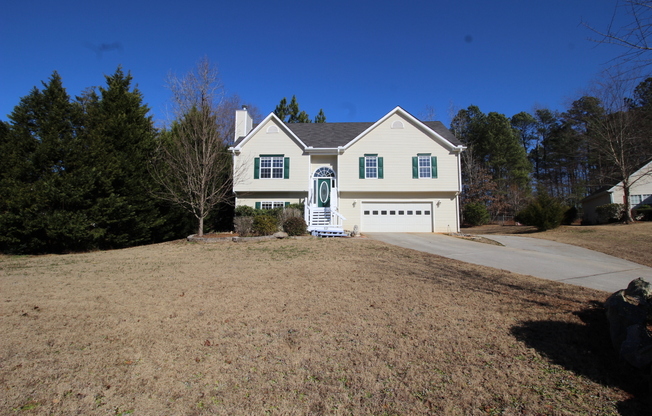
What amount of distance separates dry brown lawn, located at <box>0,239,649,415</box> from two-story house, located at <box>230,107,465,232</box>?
41.1ft

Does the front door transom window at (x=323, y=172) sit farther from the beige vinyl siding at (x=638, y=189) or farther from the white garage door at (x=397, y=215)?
the beige vinyl siding at (x=638, y=189)

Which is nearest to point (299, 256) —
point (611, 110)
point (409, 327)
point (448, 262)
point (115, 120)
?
point (448, 262)

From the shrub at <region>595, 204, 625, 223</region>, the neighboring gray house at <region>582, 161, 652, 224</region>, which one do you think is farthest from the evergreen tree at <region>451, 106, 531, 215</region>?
the shrub at <region>595, 204, 625, 223</region>

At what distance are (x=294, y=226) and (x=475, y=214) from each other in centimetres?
1826

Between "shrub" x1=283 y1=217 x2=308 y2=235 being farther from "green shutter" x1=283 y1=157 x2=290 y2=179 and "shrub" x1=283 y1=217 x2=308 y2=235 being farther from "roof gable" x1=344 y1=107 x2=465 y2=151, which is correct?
"roof gable" x1=344 y1=107 x2=465 y2=151

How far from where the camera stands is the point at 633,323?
359cm

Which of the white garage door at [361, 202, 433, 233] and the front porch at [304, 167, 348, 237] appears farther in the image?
the white garage door at [361, 202, 433, 233]

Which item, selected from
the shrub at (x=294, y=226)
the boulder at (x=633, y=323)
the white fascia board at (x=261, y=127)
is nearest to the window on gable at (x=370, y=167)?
the white fascia board at (x=261, y=127)

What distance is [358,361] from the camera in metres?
3.67

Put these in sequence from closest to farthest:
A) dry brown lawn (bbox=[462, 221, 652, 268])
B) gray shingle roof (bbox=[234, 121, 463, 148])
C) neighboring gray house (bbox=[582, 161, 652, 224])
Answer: dry brown lawn (bbox=[462, 221, 652, 268]) → gray shingle roof (bbox=[234, 121, 463, 148]) → neighboring gray house (bbox=[582, 161, 652, 224])

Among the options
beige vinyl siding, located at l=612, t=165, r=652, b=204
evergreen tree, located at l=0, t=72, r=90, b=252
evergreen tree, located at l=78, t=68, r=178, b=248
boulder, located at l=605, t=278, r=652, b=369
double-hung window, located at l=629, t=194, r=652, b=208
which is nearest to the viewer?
boulder, located at l=605, t=278, r=652, b=369

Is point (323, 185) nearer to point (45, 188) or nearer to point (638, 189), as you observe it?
point (45, 188)

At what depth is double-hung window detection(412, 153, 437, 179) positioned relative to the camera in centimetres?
1967

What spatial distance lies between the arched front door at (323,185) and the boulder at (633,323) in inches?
637
